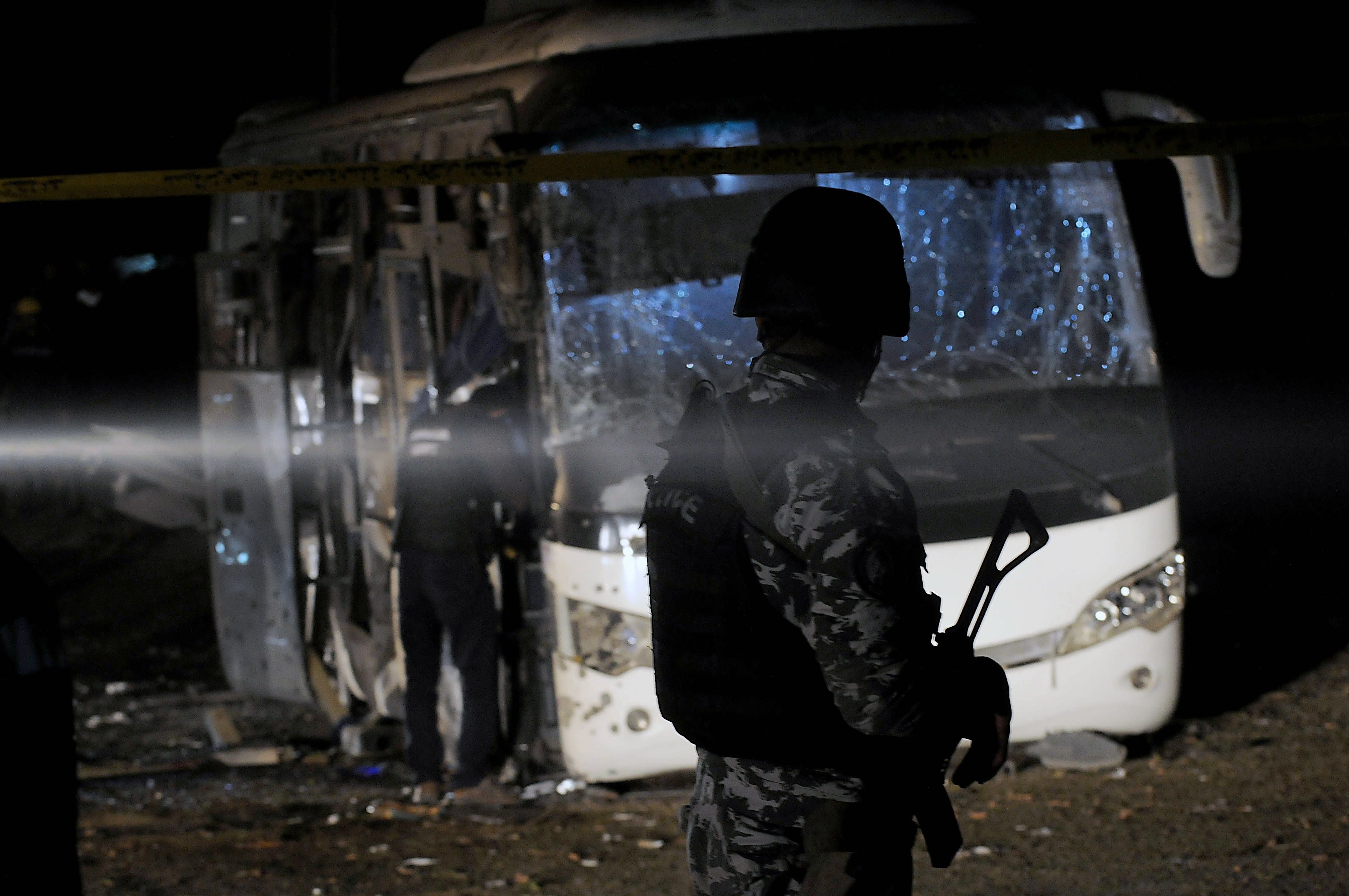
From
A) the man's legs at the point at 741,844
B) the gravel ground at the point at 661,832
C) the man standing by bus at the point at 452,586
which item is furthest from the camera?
the man standing by bus at the point at 452,586

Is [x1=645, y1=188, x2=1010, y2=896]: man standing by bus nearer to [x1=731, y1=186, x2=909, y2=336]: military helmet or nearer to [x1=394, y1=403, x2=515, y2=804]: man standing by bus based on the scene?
[x1=731, y1=186, x2=909, y2=336]: military helmet

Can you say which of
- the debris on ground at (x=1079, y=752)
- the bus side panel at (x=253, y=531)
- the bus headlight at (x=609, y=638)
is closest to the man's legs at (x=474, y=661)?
the bus headlight at (x=609, y=638)

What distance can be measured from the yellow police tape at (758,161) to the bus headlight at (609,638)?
202 centimetres

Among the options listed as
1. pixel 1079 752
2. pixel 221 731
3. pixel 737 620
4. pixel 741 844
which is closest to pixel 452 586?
pixel 221 731

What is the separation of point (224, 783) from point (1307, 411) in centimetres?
1075

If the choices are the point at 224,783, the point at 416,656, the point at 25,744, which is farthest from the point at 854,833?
the point at 224,783

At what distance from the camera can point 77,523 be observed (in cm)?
1355

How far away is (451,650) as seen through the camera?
578 cm

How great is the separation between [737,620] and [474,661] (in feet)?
11.6

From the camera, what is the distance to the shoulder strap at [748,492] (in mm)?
2178

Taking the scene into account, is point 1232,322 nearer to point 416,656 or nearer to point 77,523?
point 416,656

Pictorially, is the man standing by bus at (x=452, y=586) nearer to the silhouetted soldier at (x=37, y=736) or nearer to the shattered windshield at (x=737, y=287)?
the shattered windshield at (x=737, y=287)

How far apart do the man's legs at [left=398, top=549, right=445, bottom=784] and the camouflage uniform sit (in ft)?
11.8

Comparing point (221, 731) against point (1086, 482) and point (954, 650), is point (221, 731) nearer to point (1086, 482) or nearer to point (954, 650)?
point (1086, 482)
